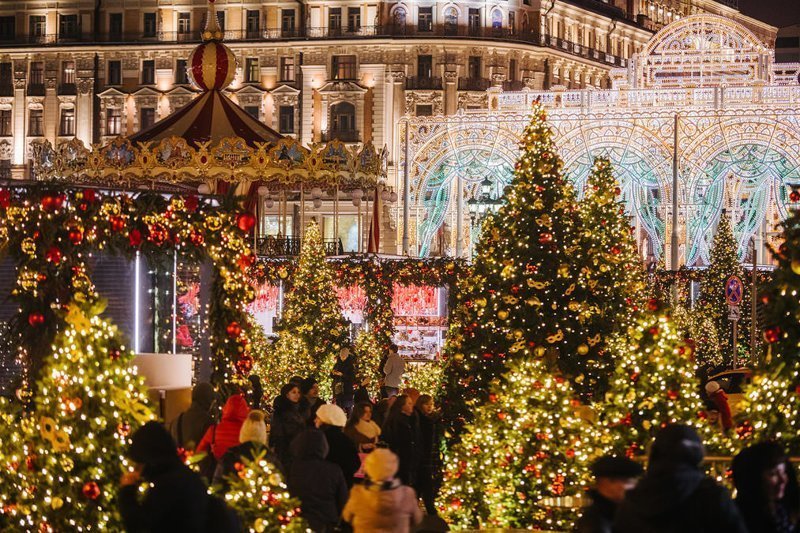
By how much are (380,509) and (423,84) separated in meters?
60.6

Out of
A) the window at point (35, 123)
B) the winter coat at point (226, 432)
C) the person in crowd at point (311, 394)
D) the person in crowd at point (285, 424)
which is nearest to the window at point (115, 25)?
the window at point (35, 123)

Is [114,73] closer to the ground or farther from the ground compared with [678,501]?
farther from the ground

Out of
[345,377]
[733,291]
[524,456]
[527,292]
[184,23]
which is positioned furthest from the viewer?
[184,23]

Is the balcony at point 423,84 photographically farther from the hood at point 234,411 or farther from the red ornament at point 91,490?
the red ornament at point 91,490

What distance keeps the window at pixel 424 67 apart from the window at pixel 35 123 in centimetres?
1491

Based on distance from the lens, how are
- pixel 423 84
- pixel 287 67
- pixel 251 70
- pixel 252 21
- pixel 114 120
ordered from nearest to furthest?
pixel 423 84, pixel 287 67, pixel 251 70, pixel 114 120, pixel 252 21

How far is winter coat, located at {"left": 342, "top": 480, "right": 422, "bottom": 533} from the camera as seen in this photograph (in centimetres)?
877

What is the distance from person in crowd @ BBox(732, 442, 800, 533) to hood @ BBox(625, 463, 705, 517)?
0.82 metres

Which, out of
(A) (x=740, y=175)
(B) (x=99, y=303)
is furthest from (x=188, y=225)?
(A) (x=740, y=175)

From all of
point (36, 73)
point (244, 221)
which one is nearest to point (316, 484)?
point (244, 221)

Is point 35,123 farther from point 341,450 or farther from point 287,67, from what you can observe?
point 341,450

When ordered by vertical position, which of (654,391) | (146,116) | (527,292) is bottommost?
(654,391)

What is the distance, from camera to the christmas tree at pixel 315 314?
2677 cm

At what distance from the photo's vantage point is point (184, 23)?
7150 cm
